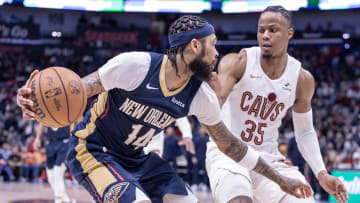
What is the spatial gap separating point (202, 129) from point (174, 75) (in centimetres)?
1067

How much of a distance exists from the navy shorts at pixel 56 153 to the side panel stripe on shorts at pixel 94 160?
618cm

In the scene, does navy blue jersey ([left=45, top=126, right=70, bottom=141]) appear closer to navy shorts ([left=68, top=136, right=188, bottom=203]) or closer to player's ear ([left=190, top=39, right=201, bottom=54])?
navy shorts ([left=68, top=136, right=188, bottom=203])

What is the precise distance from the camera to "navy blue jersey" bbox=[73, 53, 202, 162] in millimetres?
3219

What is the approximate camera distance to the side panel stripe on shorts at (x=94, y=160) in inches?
125

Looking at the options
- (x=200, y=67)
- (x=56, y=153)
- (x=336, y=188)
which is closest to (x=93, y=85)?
(x=200, y=67)

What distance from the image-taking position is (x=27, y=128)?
1650cm

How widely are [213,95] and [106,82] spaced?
82cm

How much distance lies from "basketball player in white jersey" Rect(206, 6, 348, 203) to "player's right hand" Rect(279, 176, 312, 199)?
231 mm

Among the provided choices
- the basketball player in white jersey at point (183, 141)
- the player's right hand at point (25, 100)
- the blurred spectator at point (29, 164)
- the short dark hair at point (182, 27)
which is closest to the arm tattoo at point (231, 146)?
the short dark hair at point (182, 27)

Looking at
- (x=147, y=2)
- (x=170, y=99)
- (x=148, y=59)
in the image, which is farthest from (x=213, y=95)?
(x=147, y=2)

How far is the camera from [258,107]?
12.8 ft

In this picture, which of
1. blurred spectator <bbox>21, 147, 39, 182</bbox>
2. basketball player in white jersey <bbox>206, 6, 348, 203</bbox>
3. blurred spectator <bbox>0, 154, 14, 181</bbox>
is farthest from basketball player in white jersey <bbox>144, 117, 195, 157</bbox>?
blurred spectator <bbox>0, 154, 14, 181</bbox>

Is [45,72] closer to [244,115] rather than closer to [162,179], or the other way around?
[162,179]

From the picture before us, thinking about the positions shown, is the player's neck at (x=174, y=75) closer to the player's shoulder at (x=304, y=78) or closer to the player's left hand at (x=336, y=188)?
the player's shoulder at (x=304, y=78)
